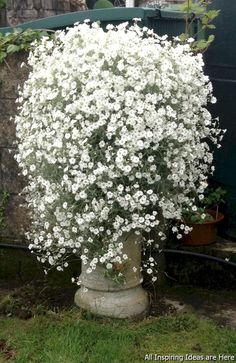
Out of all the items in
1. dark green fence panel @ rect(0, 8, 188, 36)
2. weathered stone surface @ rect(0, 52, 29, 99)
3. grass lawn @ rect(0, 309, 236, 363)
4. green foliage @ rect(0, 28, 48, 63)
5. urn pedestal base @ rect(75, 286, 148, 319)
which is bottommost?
grass lawn @ rect(0, 309, 236, 363)

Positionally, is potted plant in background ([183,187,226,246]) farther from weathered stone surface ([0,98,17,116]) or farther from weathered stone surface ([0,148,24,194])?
weathered stone surface ([0,98,17,116])

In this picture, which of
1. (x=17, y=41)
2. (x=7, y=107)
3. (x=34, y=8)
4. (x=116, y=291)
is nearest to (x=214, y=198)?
(x=116, y=291)

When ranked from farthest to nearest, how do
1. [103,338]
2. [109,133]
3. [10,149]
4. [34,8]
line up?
[34,8], [10,149], [103,338], [109,133]

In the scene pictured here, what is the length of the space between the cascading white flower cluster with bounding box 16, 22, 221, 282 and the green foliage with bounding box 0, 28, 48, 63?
552 millimetres

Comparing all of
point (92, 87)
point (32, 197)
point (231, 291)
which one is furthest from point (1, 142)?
point (231, 291)

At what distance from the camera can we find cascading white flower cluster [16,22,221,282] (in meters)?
2.90

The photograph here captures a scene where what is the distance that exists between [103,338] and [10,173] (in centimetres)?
137

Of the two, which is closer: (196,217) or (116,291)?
(116,291)

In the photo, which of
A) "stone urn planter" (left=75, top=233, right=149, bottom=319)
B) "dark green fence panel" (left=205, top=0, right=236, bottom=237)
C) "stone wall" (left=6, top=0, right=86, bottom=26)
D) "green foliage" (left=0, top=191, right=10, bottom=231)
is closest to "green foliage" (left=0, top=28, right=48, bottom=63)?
"green foliage" (left=0, top=191, right=10, bottom=231)

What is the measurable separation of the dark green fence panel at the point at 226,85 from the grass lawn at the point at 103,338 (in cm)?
113

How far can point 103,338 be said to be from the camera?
317 cm

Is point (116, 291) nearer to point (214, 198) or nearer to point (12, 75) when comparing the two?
point (214, 198)

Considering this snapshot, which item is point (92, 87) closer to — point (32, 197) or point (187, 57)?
point (187, 57)

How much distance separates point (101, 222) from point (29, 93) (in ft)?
2.85
